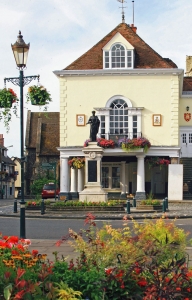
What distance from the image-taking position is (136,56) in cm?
4066

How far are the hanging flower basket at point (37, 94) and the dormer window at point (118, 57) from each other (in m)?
24.6

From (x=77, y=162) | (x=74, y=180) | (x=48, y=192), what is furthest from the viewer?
(x=48, y=192)

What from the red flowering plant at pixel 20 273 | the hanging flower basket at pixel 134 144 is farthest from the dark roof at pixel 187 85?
the red flowering plant at pixel 20 273

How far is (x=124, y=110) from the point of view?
40281mm

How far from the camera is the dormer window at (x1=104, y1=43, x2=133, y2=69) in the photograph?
131 feet

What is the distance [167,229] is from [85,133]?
3119cm

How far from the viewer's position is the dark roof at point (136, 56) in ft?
132

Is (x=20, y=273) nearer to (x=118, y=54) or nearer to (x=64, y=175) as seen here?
(x=64, y=175)

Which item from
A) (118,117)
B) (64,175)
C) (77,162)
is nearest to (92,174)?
(77,162)

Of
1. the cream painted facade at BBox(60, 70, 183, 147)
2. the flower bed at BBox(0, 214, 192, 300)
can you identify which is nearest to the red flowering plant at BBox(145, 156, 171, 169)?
the cream painted facade at BBox(60, 70, 183, 147)

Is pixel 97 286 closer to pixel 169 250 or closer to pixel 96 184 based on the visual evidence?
pixel 169 250

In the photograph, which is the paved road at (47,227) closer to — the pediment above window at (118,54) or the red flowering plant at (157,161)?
the red flowering plant at (157,161)

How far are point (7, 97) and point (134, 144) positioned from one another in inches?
892

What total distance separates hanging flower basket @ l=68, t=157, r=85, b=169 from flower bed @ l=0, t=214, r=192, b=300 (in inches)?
1235
